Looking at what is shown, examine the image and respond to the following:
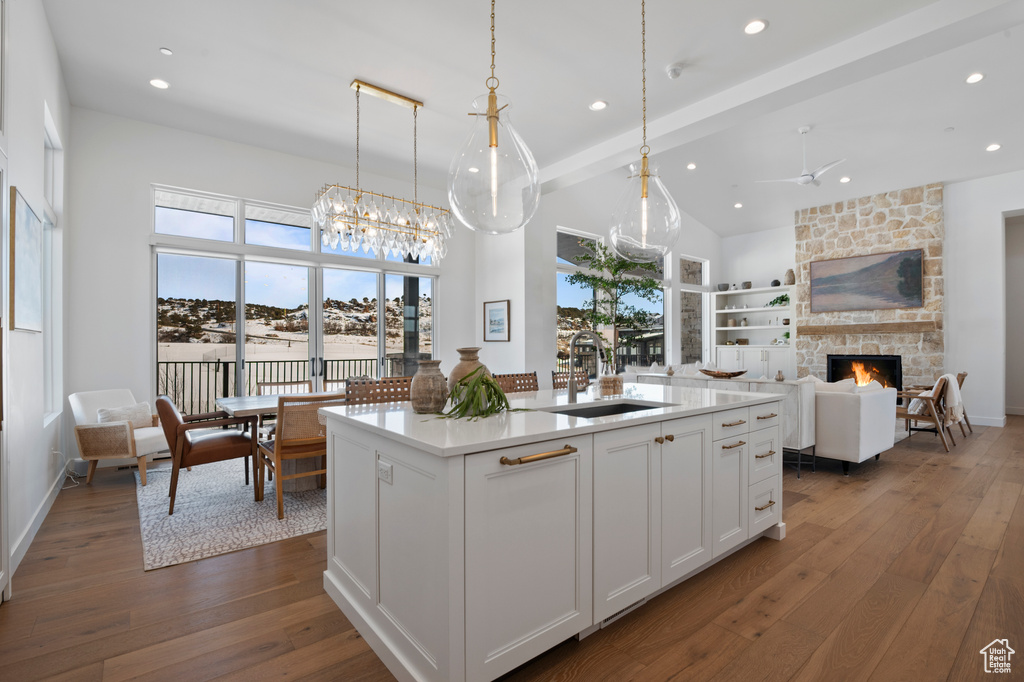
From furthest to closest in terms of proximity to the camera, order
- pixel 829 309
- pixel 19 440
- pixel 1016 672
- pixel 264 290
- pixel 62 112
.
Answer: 1. pixel 829 309
2. pixel 264 290
3. pixel 62 112
4. pixel 19 440
5. pixel 1016 672

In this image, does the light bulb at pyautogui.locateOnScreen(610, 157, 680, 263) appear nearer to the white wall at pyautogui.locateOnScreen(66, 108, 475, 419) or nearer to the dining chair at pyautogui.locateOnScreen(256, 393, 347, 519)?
the dining chair at pyautogui.locateOnScreen(256, 393, 347, 519)

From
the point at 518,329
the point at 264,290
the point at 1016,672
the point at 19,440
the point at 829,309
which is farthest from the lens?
the point at 829,309

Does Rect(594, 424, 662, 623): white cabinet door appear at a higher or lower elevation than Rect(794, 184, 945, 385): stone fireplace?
lower

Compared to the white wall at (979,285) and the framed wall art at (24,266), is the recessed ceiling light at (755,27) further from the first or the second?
the white wall at (979,285)

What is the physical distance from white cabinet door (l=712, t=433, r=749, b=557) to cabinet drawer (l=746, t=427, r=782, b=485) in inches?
3.4

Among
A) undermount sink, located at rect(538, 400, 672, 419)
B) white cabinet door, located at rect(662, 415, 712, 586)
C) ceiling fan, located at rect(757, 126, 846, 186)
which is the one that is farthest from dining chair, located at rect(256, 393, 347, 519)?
ceiling fan, located at rect(757, 126, 846, 186)

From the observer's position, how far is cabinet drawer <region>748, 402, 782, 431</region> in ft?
8.57

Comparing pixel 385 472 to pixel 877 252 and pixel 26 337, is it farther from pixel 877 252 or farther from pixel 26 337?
pixel 877 252

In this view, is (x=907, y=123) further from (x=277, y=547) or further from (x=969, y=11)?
(x=277, y=547)

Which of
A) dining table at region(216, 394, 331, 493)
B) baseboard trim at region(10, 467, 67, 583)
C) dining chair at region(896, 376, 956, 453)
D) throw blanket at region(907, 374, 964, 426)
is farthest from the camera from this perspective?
throw blanket at region(907, 374, 964, 426)

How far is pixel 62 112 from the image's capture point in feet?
12.9

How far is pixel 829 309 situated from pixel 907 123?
3.22 meters

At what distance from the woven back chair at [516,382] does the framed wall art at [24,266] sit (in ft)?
8.81

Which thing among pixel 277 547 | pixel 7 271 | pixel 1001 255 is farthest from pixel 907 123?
pixel 7 271
